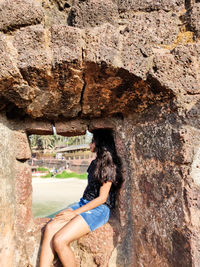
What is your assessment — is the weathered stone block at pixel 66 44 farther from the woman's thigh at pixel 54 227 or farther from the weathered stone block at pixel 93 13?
the woman's thigh at pixel 54 227

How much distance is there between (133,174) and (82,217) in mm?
642

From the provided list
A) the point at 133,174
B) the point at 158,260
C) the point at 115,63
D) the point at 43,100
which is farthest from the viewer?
the point at 133,174

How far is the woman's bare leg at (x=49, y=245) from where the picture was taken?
59.1 inches

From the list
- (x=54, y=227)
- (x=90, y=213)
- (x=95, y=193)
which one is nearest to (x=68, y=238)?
(x=54, y=227)

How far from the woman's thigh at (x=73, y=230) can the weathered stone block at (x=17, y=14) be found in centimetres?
173

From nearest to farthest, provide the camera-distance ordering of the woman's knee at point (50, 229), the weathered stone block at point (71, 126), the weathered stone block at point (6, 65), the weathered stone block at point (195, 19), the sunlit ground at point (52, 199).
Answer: the weathered stone block at point (6, 65) → the weathered stone block at point (195, 19) → the woman's knee at point (50, 229) → the weathered stone block at point (71, 126) → the sunlit ground at point (52, 199)

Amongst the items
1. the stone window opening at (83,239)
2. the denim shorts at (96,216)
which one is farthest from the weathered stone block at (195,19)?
the denim shorts at (96,216)

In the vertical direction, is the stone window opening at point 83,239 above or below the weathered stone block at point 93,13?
below

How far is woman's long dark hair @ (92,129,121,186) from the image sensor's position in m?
1.85

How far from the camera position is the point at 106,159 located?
194 centimetres

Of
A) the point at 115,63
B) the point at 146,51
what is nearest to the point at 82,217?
the point at 115,63

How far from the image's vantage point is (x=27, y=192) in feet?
6.09

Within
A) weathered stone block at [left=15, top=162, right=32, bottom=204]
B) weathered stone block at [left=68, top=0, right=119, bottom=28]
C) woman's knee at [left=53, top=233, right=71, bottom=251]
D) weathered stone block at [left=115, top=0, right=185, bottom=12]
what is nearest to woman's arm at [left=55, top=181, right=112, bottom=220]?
woman's knee at [left=53, top=233, right=71, bottom=251]

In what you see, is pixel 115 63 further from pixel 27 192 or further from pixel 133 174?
pixel 27 192
